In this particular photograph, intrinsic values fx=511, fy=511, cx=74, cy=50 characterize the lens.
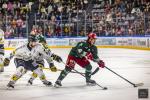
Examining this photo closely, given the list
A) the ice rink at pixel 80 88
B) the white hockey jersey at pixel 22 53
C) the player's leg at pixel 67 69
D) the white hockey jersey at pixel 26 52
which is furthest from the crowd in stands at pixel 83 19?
the white hockey jersey at pixel 22 53

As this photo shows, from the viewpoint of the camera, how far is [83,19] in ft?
85.6

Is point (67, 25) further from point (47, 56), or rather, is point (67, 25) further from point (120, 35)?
point (47, 56)

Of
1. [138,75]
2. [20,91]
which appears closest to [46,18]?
[138,75]

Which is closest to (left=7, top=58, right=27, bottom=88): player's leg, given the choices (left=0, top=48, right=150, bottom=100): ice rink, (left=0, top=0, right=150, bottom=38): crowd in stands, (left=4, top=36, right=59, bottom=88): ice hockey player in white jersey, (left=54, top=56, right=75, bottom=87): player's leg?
(left=4, top=36, right=59, bottom=88): ice hockey player in white jersey

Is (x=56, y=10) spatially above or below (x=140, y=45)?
above

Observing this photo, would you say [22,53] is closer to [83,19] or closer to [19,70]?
[19,70]

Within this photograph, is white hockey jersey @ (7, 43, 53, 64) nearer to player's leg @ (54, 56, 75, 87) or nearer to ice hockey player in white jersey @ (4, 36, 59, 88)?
ice hockey player in white jersey @ (4, 36, 59, 88)

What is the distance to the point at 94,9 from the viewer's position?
2725 centimetres

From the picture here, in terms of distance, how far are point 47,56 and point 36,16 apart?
45.7 ft

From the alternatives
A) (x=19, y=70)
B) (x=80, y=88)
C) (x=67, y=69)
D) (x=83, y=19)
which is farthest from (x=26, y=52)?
(x=83, y=19)

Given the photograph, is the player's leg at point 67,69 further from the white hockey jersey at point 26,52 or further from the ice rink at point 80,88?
the white hockey jersey at point 26,52

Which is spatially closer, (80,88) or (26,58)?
(26,58)

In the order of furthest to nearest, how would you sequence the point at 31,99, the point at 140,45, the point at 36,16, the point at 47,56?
the point at 36,16
the point at 140,45
the point at 47,56
the point at 31,99

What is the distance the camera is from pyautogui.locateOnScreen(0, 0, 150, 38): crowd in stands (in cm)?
2501
